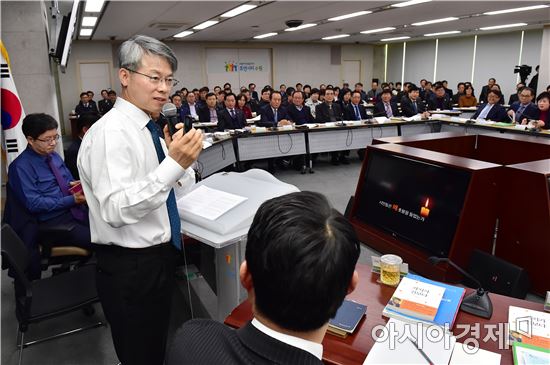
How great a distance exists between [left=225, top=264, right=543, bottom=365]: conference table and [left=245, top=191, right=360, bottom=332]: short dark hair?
59cm

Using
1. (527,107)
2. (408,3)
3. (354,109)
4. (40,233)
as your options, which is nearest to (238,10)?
(354,109)

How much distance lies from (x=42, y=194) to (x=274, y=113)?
16.9 feet

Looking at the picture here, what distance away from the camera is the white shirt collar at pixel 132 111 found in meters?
1.45

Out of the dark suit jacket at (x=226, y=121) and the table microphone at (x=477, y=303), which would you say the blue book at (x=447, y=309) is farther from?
the dark suit jacket at (x=226, y=121)

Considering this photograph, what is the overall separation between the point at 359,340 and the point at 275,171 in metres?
5.71

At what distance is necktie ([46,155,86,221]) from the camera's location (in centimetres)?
290

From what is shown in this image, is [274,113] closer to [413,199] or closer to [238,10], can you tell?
[238,10]

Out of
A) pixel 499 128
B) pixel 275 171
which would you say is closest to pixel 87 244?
pixel 275 171

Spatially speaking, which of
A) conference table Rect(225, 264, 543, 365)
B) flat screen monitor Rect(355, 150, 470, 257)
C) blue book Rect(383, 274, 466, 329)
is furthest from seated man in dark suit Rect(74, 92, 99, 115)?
blue book Rect(383, 274, 466, 329)

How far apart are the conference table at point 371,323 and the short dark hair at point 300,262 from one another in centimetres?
59

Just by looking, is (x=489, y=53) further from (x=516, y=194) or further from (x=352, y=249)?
(x=352, y=249)

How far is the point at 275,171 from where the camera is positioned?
6.96 meters

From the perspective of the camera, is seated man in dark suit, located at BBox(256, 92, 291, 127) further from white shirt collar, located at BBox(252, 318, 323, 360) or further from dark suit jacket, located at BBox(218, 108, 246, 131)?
white shirt collar, located at BBox(252, 318, 323, 360)

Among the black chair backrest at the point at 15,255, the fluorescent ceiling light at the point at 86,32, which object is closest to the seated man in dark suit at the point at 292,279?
the black chair backrest at the point at 15,255
